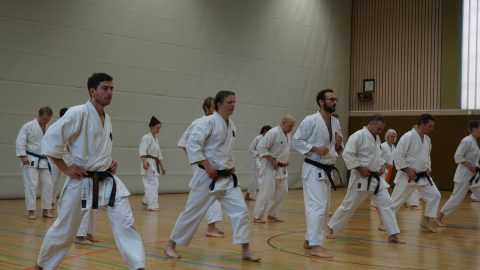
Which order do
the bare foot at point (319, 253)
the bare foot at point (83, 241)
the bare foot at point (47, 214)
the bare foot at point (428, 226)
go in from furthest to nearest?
1. the bare foot at point (47, 214)
2. the bare foot at point (428, 226)
3. the bare foot at point (83, 241)
4. the bare foot at point (319, 253)

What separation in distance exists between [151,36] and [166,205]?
4.71 metres

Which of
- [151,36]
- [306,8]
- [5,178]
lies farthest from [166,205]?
[306,8]

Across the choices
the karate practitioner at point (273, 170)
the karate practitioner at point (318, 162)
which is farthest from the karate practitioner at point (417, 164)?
the karate practitioner at point (318, 162)

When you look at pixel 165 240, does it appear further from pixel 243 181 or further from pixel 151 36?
pixel 243 181

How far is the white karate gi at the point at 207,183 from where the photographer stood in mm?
5977

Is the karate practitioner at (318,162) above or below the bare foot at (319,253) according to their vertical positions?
above

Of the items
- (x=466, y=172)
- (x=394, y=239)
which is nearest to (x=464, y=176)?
(x=466, y=172)

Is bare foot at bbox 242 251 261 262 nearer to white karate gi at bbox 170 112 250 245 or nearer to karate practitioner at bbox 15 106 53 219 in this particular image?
white karate gi at bbox 170 112 250 245

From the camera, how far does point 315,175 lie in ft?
20.9

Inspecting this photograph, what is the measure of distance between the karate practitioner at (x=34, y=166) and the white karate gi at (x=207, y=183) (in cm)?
404

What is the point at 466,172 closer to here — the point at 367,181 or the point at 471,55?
the point at 367,181

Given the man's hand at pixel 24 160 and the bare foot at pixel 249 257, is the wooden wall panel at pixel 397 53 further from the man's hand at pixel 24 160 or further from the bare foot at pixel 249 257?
the bare foot at pixel 249 257

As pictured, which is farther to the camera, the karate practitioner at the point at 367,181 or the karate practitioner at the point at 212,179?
the karate practitioner at the point at 367,181

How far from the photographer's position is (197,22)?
15523mm
